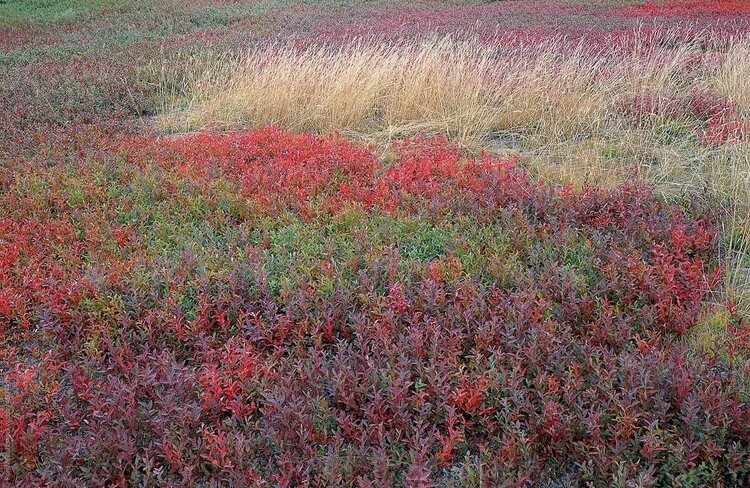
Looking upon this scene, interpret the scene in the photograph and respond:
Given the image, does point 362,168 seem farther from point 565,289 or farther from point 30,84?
point 30,84

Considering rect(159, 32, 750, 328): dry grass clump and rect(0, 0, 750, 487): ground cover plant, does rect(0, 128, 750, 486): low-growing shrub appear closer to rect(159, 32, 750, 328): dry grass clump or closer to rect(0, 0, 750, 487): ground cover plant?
rect(0, 0, 750, 487): ground cover plant

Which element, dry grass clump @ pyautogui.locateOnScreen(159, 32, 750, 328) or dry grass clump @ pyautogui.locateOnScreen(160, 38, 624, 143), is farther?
dry grass clump @ pyautogui.locateOnScreen(160, 38, 624, 143)

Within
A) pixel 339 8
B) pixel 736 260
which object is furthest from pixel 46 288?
pixel 339 8

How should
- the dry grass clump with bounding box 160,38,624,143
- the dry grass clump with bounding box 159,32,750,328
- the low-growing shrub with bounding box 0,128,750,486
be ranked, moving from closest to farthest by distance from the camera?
the low-growing shrub with bounding box 0,128,750,486, the dry grass clump with bounding box 159,32,750,328, the dry grass clump with bounding box 160,38,624,143

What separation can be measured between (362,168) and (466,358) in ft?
10.3

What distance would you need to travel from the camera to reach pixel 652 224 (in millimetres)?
4414

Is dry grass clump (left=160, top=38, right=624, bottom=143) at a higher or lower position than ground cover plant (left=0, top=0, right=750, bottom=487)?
higher

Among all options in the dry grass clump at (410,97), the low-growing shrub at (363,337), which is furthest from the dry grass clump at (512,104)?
the low-growing shrub at (363,337)

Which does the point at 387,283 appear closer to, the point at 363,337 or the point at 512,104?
the point at 363,337

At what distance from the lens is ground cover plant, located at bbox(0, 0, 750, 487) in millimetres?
2637

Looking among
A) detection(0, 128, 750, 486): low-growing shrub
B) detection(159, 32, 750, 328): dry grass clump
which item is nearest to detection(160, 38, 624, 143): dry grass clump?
detection(159, 32, 750, 328): dry grass clump

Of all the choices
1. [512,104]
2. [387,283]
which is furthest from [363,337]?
[512,104]

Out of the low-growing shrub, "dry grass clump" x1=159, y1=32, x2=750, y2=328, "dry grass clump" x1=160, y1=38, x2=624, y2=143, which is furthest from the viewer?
"dry grass clump" x1=160, y1=38, x2=624, y2=143

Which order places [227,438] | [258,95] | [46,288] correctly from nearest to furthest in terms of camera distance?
[227,438]
[46,288]
[258,95]
